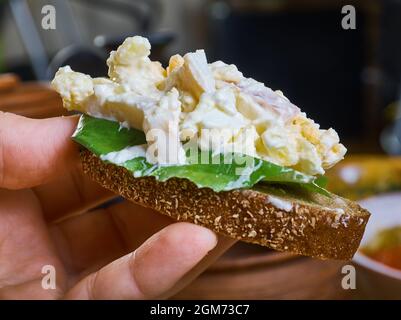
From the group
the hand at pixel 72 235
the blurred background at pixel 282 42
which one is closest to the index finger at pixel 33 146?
the hand at pixel 72 235

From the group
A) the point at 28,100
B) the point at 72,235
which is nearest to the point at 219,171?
the point at 72,235

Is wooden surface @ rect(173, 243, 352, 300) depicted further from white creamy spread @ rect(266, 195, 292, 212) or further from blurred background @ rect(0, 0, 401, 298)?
blurred background @ rect(0, 0, 401, 298)

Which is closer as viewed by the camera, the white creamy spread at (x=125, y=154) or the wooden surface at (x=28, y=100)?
the white creamy spread at (x=125, y=154)

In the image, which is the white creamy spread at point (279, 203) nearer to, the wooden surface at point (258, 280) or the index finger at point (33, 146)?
the wooden surface at point (258, 280)

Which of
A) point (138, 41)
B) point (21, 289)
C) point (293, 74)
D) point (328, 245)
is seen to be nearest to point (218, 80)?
point (138, 41)

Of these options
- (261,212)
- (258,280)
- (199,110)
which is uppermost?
(199,110)

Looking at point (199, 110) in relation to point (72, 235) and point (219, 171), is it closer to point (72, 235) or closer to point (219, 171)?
point (219, 171)
